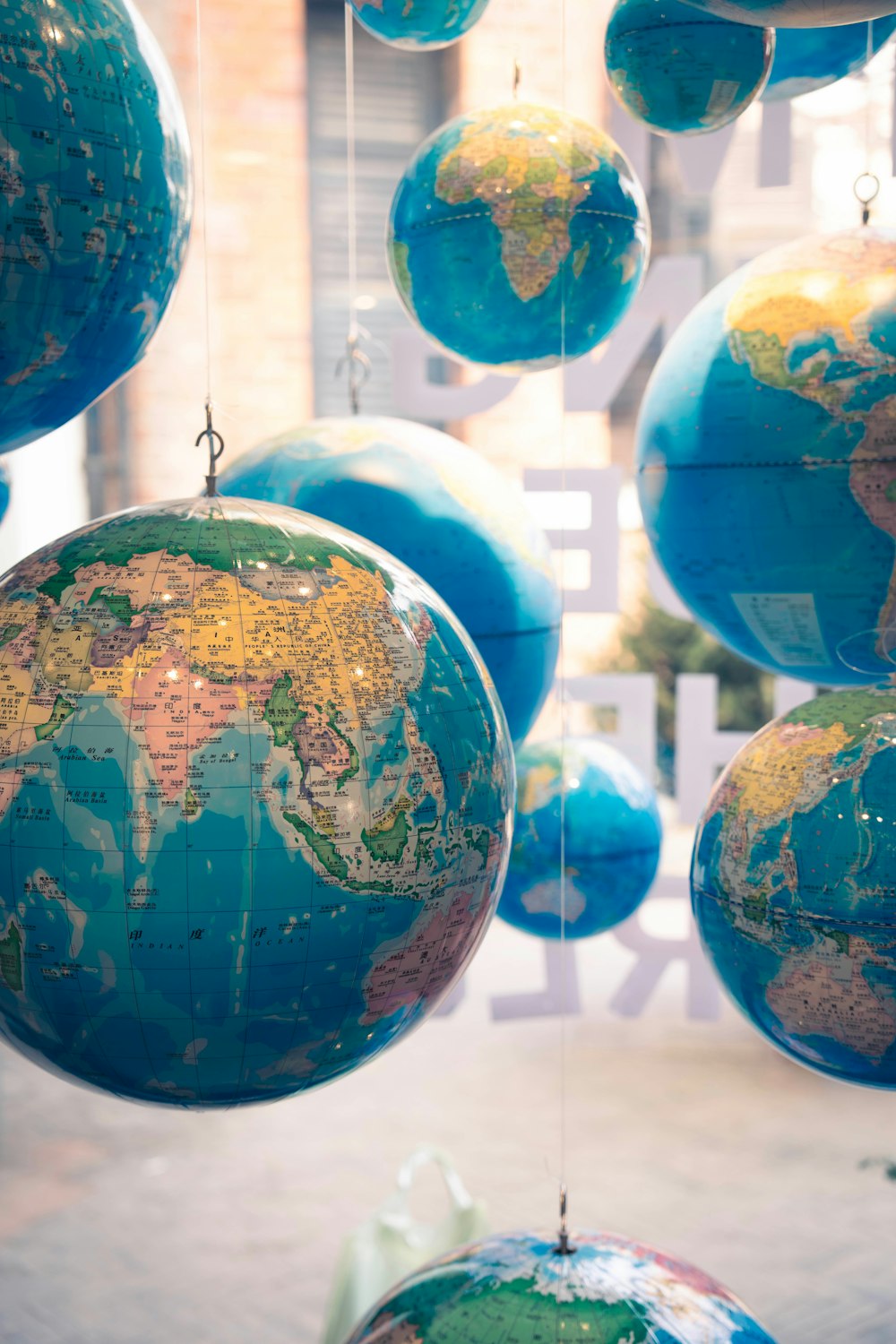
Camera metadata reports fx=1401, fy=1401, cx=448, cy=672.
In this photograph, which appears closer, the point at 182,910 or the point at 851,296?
the point at 182,910

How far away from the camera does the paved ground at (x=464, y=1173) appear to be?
4824 mm

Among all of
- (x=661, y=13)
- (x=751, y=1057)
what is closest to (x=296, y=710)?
(x=661, y=13)

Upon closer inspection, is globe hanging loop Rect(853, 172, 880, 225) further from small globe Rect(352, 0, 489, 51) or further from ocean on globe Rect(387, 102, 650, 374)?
small globe Rect(352, 0, 489, 51)

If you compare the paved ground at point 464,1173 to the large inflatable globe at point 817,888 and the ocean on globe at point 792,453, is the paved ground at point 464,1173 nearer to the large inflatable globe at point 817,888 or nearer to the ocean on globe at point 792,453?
the large inflatable globe at point 817,888

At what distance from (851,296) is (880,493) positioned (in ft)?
0.98

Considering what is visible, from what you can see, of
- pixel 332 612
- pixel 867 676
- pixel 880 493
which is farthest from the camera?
pixel 867 676

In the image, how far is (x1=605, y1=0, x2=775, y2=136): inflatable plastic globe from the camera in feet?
7.31

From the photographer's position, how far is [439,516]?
2297mm

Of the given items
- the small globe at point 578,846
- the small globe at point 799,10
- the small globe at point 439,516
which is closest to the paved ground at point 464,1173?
the small globe at point 578,846

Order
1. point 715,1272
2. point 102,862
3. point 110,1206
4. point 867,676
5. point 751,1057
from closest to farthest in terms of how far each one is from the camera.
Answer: point 102,862 → point 867,676 → point 715,1272 → point 110,1206 → point 751,1057

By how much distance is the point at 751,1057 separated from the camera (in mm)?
6898

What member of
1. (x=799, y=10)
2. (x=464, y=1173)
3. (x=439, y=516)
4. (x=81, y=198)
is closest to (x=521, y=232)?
(x=439, y=516)

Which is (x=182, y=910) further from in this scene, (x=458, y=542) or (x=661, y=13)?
(x=661, y=13)

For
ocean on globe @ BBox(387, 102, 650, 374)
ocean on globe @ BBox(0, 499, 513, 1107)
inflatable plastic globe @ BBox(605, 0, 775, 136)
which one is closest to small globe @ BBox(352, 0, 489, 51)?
ocean on globe @ BBox(387, 102, 650, 374)
